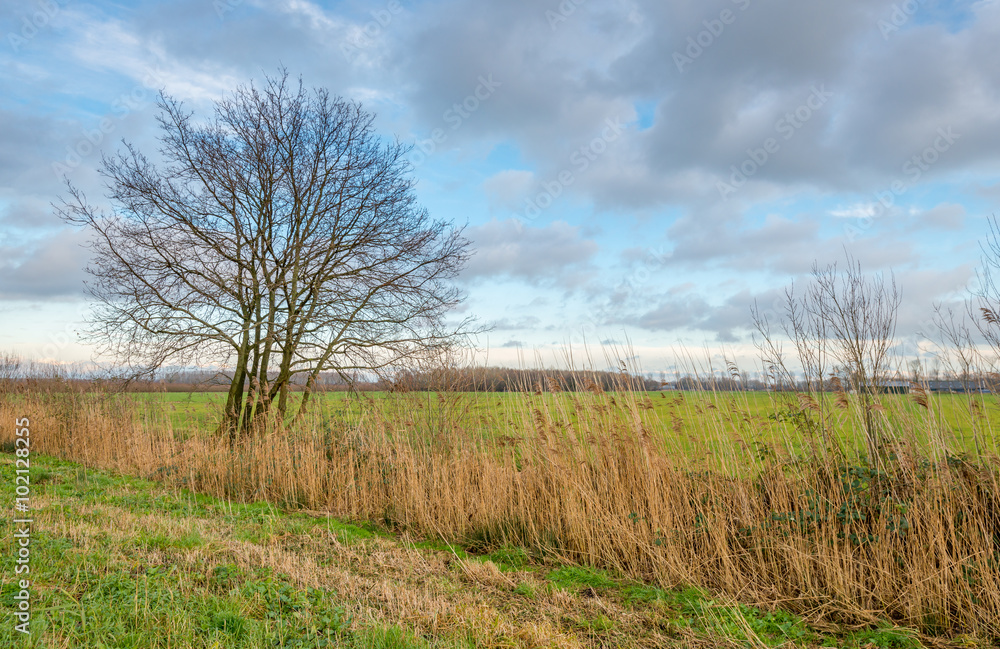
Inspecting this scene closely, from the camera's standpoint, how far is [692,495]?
18.4ft

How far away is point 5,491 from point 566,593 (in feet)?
24.9

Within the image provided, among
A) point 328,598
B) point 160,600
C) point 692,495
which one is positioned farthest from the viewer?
point 692,495

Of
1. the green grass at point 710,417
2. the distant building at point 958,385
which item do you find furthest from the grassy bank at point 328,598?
the distant building at point 958,385

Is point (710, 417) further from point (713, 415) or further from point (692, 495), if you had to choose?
point (692, 495)

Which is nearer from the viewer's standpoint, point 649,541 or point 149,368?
point 649,541

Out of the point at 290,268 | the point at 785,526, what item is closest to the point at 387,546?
the point at 785,526

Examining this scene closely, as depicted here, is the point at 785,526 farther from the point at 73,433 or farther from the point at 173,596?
the point at 73,433

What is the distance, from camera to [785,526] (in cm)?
484

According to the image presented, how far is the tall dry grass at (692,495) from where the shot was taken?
4.34m
